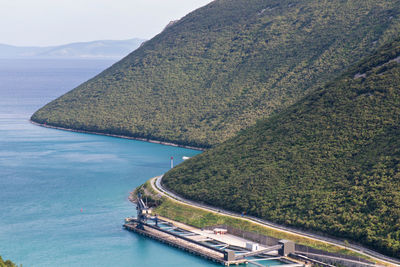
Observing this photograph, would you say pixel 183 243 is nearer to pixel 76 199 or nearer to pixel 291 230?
pixel 291 230

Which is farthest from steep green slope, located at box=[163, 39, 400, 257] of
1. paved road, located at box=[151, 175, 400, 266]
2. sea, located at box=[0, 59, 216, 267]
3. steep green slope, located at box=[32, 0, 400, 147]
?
steep green slope, located at box=[32, 0, 400, 147]

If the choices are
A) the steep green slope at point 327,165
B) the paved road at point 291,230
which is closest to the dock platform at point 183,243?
the paved road at point 291,230

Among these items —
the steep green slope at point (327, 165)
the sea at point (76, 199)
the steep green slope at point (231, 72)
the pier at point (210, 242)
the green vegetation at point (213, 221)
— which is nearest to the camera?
the green vegetation at point (213, 221)

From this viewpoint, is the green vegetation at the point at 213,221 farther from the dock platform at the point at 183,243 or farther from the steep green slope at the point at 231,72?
the steep green slope at the point at 231,72

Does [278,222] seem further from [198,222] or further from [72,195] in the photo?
[72,195]

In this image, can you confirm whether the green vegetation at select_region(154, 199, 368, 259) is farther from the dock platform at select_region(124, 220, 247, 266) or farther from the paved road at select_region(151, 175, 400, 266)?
the dock platform at select_region(124, 220, 247, 266)

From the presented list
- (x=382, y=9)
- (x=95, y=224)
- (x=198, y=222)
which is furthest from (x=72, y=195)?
(x=382, y=9)
